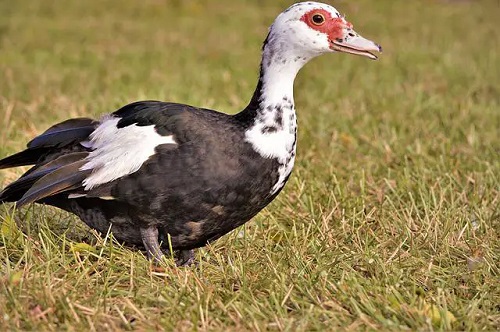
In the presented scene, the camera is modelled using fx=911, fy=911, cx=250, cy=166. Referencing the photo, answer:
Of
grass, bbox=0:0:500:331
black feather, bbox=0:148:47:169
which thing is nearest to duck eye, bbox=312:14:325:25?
grass, bbox=0:0:500:331

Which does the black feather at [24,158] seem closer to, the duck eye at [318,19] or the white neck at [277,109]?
the white neck at [277,109]

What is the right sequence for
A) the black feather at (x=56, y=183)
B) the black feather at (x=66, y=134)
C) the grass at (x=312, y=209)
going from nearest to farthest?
the grass at (x=312, y=209) → the black feather at (x=56, y=183) → the black feather at (x=66, y=134)

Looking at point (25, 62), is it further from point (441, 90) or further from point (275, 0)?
point (275, 0)

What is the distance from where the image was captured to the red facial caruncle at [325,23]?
386 centimetres

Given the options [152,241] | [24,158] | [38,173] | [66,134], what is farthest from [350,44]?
[24,158]

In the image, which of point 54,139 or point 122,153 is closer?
point 122,153

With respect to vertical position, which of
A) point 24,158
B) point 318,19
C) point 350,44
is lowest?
point 24,158

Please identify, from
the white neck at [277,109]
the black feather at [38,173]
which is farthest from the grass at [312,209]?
the white neck at [277,109]

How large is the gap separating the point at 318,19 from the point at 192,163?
83 cm

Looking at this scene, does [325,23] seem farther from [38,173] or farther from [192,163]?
[38,173]

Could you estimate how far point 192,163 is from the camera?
12.0 feet

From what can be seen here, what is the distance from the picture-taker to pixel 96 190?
12.4 ft

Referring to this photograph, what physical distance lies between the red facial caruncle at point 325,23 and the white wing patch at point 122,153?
30.3 inches

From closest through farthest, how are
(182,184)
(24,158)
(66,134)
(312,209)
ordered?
(182,184) < (66,134) < (24,158) < (312,209)
